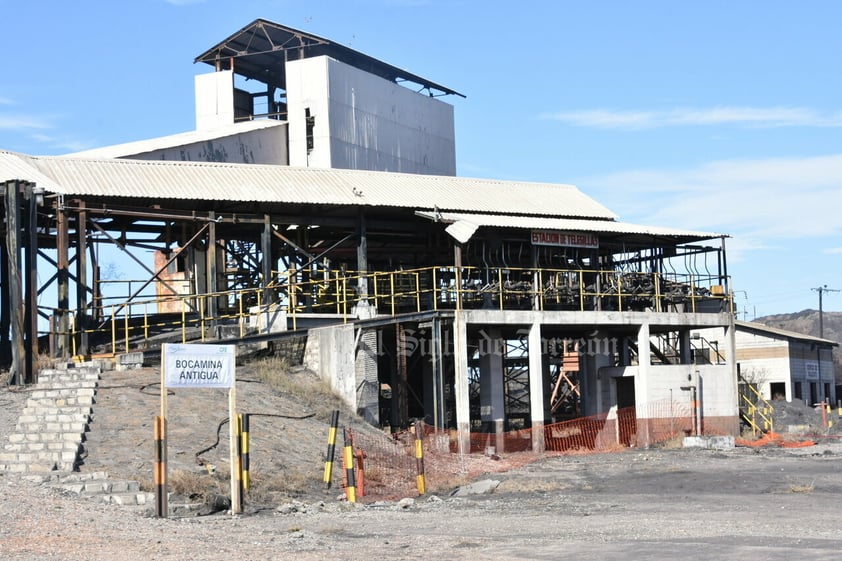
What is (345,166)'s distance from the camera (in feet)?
163

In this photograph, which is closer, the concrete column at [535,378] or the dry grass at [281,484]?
the dry grass at [281,484]

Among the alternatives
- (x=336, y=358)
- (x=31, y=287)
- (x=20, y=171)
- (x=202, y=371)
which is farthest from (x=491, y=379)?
(x=202, y=371)

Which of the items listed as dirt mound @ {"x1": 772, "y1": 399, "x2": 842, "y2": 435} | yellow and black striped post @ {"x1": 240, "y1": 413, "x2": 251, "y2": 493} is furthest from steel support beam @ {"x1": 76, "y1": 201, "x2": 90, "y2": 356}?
dirt mound @ {"x1": 772, "y1": 399, "x2": 842, "y2": 435}

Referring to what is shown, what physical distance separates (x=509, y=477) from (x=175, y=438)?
710 centimetres

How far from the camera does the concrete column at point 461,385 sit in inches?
1266

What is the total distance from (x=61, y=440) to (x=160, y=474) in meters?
6.10

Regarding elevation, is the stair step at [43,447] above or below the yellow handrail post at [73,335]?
below

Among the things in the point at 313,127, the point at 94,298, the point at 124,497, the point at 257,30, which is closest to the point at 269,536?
the point at 124,497

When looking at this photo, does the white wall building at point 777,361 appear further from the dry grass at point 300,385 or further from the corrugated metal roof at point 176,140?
the dry grass at point 300,385

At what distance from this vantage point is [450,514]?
18953 mm

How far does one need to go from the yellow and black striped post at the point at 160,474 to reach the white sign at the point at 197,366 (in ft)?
2.36

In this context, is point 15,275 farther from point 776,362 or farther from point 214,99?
point 776,362

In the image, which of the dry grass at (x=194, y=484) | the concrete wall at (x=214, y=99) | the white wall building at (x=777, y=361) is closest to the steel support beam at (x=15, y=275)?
the dry grass at (x=194, y=484)

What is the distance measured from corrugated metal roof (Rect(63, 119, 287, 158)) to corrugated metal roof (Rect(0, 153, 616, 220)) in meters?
4.81
